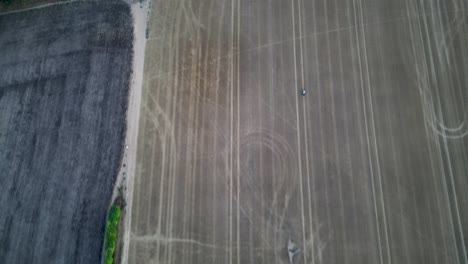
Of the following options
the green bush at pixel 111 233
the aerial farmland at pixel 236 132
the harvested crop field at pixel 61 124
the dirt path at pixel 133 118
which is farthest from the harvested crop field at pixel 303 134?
the harvested crop field at pixel 61 124

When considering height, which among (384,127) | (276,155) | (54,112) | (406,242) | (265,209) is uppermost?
(54,112)

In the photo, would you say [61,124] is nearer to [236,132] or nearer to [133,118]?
[133,118]

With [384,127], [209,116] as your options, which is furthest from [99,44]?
[384,127]

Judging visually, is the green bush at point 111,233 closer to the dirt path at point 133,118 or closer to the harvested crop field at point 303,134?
the dirt path at point 133,118

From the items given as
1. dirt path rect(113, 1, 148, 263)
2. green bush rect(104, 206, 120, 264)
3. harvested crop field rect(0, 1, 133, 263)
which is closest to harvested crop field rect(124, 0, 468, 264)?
dirt path rect(113, 1, 148, 263)

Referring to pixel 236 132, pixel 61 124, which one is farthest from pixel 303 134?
pixel 61 124

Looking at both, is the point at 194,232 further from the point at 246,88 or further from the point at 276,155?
the point at 246,88

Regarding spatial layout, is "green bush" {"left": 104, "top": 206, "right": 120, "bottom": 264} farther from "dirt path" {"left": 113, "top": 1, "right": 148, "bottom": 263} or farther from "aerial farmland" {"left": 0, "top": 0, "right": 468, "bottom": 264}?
"dirt path" {"left": 113, "top": 1, "right": 148, "bottom": 263}
